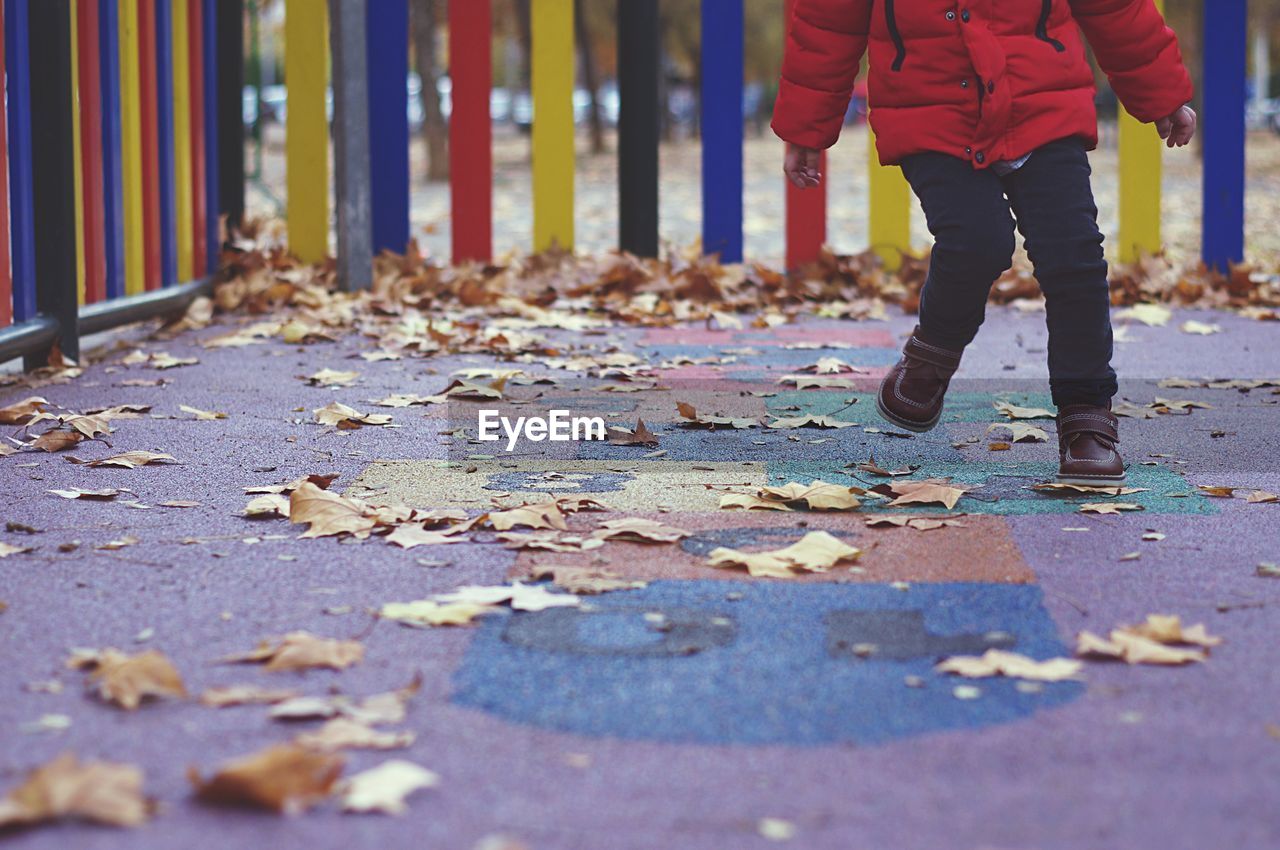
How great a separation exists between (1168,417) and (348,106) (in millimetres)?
4109

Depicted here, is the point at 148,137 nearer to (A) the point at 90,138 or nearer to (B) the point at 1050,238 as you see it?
(A) the point at 90,138

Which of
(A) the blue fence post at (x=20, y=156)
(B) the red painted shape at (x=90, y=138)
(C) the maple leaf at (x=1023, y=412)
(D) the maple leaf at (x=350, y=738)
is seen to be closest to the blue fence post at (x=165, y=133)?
(B) the red painted shape at (x=90, y=138)

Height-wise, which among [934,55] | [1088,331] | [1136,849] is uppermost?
[934,55]

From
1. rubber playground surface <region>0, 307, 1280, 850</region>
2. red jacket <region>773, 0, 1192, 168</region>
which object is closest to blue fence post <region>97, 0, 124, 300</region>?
rubber playground surface <region>0, 307, 1280, 850</region>

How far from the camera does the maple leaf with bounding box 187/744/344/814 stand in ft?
6.06

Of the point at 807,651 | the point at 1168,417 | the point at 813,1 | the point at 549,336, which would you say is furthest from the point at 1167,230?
the point at 807,651

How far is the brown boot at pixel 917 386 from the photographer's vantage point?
4.04 metres

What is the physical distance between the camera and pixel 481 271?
7871 mm

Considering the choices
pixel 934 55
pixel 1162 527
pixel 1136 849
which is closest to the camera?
pixel 1136 849

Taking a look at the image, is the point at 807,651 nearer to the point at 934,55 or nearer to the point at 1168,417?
the point at 934,55

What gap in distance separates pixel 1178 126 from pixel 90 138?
3.70 meters

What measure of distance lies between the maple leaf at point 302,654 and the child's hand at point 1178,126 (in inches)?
95.2

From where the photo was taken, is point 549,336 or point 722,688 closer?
point 722,688

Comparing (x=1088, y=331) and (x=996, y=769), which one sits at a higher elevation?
(x=1088, y=331)
